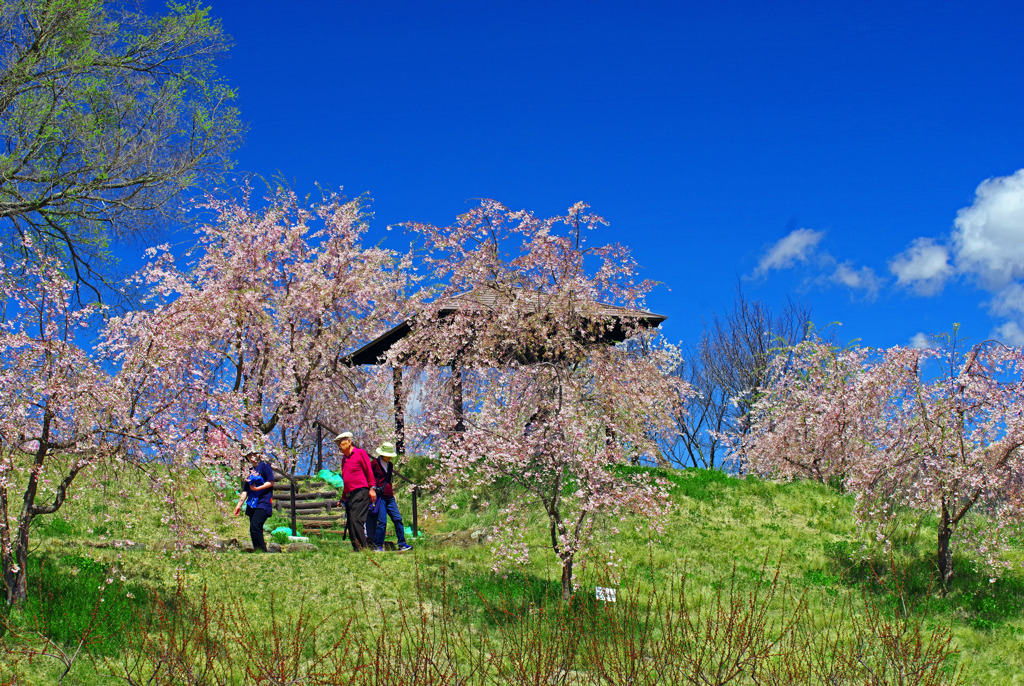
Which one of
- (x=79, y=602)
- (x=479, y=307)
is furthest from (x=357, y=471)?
(x=79, y=602)

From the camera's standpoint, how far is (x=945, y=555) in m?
11.6

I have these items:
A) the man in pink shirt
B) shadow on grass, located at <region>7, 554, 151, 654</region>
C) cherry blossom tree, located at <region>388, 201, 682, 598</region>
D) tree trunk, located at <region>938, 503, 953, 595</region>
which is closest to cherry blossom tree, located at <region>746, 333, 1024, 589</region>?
tree trunk, located at <region>938, 503, 953, 595</region>

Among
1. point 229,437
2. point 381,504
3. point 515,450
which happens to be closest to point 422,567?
point 381,504

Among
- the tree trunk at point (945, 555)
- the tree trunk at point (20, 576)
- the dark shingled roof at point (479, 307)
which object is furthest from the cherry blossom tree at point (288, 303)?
the tree trunk at point (945, 555)

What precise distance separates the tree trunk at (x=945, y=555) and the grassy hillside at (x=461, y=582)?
21 cm

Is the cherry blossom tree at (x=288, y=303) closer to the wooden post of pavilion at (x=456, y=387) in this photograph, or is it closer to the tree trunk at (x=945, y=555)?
the wooden post of pavilion at (x=456, y=387)

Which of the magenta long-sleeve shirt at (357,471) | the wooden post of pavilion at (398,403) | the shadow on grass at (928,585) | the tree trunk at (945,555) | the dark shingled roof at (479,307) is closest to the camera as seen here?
the shadow on grass at (928,585)

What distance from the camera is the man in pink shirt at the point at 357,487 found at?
12172 millimetres

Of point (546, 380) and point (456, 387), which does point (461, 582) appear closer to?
point (546, 380)

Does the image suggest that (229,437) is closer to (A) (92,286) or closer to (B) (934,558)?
(A) (92,286)

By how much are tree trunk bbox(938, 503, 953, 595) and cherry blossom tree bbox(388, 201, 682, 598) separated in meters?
4.25

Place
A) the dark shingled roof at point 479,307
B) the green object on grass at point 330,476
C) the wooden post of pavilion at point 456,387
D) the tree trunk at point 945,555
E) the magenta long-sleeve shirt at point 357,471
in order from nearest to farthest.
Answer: the tree trunk at point 945,555 < the magenta long-sleeve shirt at point 357,471 < the dark shingled roof at point 479,307 < the wooden post of pavilion at point 456,387 < the green object on grass at point 330,476

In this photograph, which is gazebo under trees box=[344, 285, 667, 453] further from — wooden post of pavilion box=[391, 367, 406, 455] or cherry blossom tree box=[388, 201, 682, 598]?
wooden post of pavilion box=[391, 367, 406, 455]

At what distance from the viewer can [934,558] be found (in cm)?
1262
